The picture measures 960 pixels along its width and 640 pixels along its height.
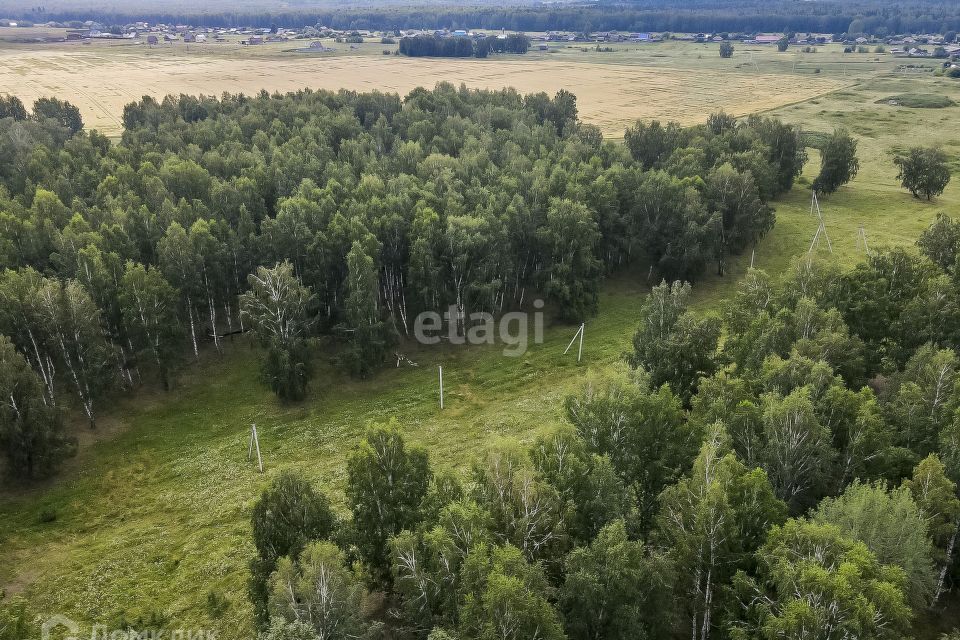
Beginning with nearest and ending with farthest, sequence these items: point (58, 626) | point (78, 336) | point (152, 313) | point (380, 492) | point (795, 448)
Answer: point (380, 492) → point (795, 448) → point (58, 626) → point (78, 336) → point (152, 313)

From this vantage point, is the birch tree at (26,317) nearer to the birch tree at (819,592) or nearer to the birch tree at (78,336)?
the birch tree at (78,336)

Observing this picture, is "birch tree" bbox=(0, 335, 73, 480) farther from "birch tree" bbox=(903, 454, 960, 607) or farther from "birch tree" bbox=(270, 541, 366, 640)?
"birch tree" bbox=(903, 454, 960, 607)

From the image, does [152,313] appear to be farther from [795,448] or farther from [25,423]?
[795,448]

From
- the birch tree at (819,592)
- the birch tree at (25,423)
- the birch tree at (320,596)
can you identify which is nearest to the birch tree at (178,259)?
the birch tree at (25,423)

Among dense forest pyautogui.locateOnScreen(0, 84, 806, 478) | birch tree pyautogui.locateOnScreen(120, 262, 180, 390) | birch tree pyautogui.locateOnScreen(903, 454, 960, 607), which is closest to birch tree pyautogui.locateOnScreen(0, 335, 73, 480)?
dense forest pyautogui.locateOnScreen(0, 84, 806, 478)

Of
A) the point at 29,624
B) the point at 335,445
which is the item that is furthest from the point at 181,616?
the point at 335,445

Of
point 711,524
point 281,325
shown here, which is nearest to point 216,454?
point 281,325
